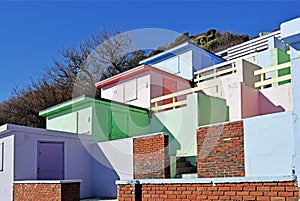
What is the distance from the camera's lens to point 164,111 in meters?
14.9

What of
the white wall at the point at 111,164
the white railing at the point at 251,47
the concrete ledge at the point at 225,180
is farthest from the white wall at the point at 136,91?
the concrete ledge at the point at 225,180

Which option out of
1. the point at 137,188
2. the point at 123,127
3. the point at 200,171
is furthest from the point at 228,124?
the point at 123,127

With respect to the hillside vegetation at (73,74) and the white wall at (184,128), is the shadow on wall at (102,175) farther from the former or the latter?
the hillside vegetation at (73,74)

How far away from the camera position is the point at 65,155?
13609mm

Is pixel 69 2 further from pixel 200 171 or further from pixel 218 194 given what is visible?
pixel 218 194

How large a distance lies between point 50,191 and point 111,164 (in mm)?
3219

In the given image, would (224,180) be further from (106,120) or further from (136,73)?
(136,73)

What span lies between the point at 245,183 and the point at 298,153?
0.86 meters

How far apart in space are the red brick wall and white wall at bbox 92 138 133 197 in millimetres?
6157

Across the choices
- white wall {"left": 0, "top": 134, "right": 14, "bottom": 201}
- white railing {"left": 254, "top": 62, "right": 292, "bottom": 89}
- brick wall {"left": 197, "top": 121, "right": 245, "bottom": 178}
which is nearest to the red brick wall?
brick wall {"left": 197, "top": 121, "right": 245, "bottom": 178}

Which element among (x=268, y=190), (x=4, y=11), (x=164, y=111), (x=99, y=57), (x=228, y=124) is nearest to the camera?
(x=268, y=190)

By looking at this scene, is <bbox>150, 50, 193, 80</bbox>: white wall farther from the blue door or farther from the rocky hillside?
the rocky hillside

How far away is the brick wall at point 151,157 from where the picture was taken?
11.6 m

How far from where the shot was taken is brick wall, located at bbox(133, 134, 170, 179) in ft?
38.1
